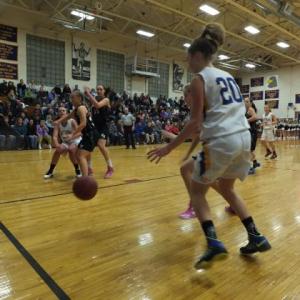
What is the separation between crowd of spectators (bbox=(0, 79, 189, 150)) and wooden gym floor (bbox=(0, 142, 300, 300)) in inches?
303

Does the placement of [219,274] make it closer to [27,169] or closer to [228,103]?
[228,103]

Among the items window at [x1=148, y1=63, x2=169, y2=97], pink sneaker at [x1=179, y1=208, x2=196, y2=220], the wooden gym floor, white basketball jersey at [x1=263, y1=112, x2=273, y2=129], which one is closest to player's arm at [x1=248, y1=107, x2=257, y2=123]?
the wooden gym floor

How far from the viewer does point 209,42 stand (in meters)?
2.17

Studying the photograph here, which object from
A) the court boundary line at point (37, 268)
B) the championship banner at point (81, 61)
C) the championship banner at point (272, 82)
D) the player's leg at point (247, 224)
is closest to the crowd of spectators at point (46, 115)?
the championship banner at point (81, 61)

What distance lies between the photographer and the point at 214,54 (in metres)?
2.23

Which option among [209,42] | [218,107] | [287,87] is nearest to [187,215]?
[218,107]

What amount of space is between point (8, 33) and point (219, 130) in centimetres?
1506

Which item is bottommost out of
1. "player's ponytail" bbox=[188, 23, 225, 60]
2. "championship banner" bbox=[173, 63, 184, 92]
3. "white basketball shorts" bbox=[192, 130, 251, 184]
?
"white basketball shorts" bbox=[192, 130, 251, 184]

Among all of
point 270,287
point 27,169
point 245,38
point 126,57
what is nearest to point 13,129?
point 27,169

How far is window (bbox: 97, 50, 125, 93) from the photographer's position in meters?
18.2

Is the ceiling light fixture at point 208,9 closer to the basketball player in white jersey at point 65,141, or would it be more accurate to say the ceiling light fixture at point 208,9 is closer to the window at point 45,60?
the window at point 45,60

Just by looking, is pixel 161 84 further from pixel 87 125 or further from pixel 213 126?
pixel 213 126

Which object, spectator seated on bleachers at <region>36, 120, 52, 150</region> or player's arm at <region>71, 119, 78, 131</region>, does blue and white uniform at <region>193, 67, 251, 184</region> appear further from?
spectator seated on bleachers at <region>36, 120, 52, 150</region>

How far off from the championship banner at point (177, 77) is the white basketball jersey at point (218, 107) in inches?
804
